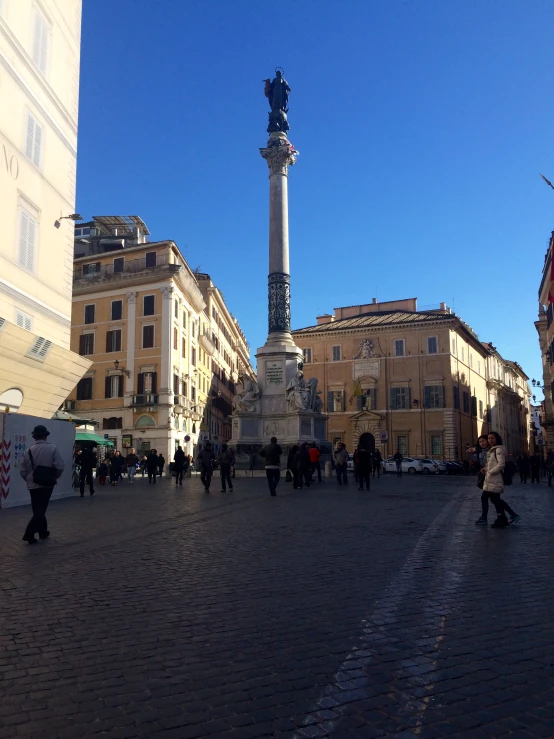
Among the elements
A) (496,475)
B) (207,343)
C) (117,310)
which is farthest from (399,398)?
(496,475)

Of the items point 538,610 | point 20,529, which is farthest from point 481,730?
point 20,529

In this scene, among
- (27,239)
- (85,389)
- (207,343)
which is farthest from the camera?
(207,343)

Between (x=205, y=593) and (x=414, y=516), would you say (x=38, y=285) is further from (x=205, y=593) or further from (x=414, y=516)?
(x=205, y=593)

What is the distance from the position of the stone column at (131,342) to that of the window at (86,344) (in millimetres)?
3264

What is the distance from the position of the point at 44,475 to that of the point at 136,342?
1585 inches

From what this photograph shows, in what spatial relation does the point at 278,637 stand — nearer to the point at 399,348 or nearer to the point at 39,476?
the point at 39,476

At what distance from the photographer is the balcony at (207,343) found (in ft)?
194

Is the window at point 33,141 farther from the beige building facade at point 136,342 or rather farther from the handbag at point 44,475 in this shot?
the beige building facade at point 136,342

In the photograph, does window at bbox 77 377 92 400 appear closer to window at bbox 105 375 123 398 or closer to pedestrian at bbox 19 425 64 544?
window at bbox 105 375 123 398

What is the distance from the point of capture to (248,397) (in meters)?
31.1

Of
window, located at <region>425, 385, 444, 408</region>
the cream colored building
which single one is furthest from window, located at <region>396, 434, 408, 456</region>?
the cream colored building

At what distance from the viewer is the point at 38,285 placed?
74.4 ft

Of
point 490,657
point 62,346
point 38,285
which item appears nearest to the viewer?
point 490,657

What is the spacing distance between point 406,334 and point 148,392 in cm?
2393
